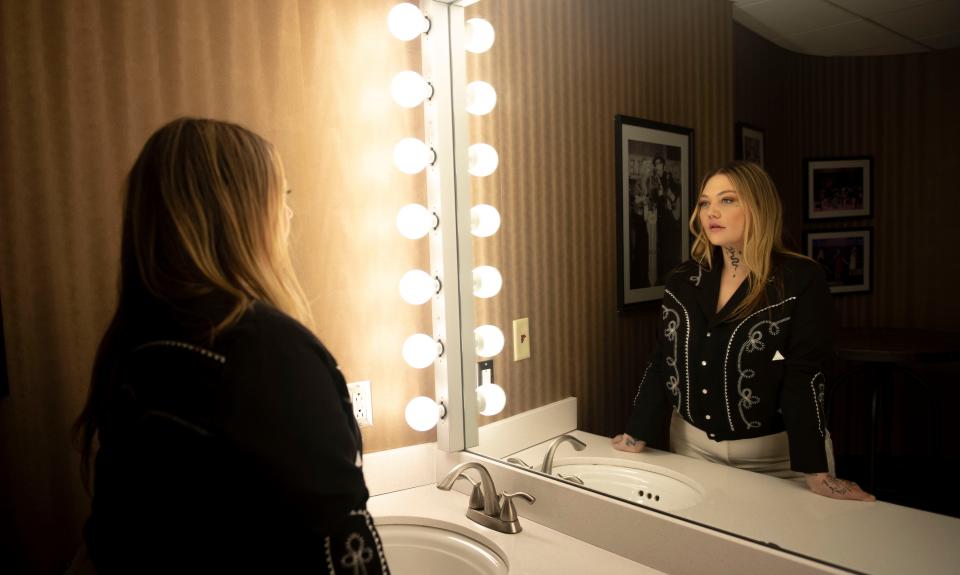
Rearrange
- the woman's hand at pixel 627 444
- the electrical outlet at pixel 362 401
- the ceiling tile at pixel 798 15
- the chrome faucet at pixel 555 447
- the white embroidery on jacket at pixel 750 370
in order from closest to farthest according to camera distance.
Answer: the ceiling tile at pixel 798 15 → the white embroidery on jacket at pixel 750 370 → the woman's hand at pixel 627 444 → the chrome faucet at pixel 555 447 → the electrical outlet at pixel 362 401

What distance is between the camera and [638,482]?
4.28 feet

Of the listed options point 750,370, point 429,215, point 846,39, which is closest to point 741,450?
point 750,370

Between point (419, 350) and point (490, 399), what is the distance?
229 mm

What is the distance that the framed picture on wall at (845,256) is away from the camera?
2.98ft

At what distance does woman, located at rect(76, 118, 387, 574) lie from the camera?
2.35ft

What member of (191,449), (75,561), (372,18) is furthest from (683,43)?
(75,561)

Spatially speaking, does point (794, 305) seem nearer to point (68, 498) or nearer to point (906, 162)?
point (906, 162)

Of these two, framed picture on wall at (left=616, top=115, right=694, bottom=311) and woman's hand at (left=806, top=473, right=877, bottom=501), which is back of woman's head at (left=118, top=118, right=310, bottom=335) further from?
woman's hand at (left=806, top=473, right=877, bottom=501)

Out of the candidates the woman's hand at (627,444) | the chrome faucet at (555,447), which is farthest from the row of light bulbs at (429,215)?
the woman's hand at (627,444)

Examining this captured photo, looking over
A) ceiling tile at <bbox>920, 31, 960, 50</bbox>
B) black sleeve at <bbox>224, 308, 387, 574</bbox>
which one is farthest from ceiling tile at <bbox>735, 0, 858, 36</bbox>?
black sleeve at <bbox>224, 308, 387, 574</bbox>

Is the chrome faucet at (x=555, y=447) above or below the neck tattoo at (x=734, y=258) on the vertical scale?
below

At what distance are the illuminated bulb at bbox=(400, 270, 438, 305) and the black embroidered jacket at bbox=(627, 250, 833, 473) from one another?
2.05ft

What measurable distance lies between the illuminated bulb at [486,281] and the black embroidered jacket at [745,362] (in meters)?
0.52

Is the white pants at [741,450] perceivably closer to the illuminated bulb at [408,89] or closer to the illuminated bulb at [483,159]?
the illuminated bulb at [483,159]
